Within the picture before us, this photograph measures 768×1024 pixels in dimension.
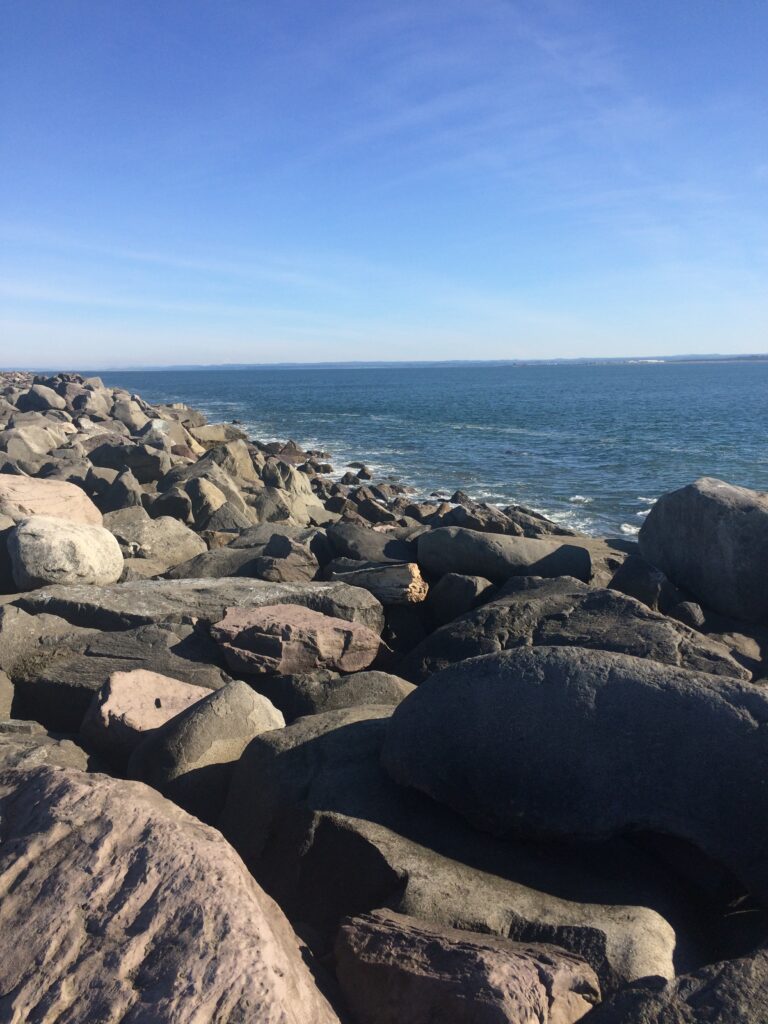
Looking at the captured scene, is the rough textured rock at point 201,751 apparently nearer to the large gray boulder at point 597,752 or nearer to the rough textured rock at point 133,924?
the large gray boulder at point 597,752

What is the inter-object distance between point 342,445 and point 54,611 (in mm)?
29854

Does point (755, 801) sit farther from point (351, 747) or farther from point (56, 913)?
point (56, 913)

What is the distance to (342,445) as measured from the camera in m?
36.0

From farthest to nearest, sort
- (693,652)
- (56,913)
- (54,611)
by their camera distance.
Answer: (54,611), (693,652), (56,913)

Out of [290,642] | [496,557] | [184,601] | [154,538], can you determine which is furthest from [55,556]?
[496,557]

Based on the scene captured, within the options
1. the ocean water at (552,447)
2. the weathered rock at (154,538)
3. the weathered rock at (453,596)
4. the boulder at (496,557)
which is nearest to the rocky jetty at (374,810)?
the weathered rock at (453,596)

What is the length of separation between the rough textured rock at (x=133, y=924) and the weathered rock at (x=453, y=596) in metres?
4.37

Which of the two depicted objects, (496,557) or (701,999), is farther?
(496,557)

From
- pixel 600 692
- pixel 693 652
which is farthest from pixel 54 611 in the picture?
pixel 693 652

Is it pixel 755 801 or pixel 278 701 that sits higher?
pixel 755 801

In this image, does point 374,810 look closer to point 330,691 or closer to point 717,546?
point 330,691

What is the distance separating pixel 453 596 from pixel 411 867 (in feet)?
12.9

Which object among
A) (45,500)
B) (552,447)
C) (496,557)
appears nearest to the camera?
(496,557)

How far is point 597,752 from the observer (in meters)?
3.59
